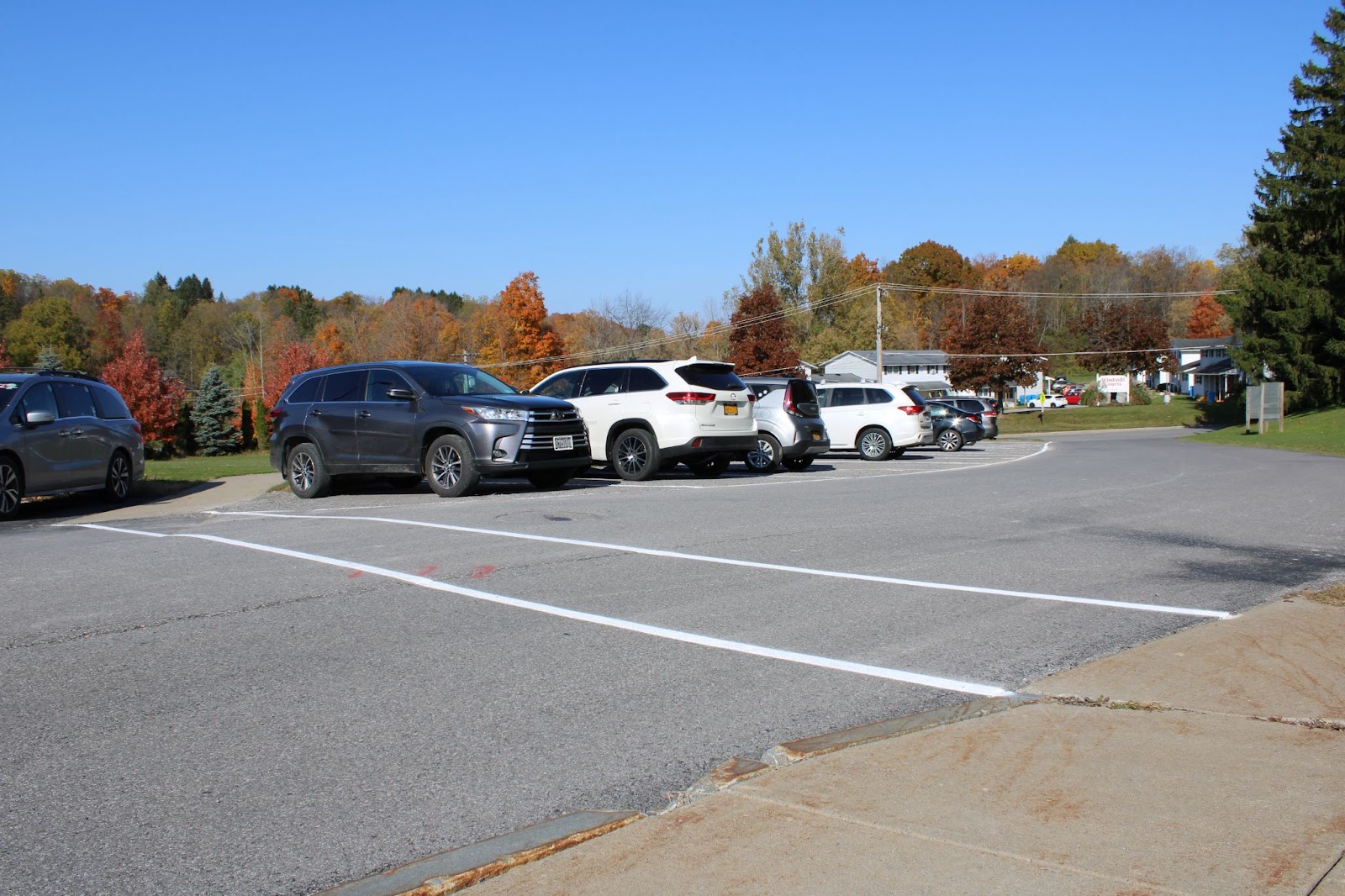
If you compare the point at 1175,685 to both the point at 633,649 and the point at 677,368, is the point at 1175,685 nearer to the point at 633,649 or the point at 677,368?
the point at 633,649

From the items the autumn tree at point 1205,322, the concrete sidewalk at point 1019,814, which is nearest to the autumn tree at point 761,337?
the concrete sidewalk at point 1019,814

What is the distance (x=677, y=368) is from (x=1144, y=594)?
10.6 meters

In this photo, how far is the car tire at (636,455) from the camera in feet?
57.3

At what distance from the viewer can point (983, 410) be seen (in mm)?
42062

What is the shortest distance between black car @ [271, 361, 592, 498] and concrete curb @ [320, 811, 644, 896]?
11270 millimetres

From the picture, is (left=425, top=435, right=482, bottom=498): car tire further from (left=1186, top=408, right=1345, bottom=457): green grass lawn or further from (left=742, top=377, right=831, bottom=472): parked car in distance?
(left=1186, top=408, right=1345, bottom=457): green grass lawn

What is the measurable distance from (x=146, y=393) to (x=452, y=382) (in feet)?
175

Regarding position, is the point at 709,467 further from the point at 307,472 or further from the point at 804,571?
the point at 804,571

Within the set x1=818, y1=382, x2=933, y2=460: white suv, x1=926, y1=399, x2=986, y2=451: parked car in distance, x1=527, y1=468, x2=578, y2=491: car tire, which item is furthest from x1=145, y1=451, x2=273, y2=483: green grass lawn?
x1=926, y1=399, x2=986, y2=451: parked car in distance

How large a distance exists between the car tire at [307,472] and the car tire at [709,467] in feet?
20.7

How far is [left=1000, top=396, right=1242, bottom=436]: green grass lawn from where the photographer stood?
203ft

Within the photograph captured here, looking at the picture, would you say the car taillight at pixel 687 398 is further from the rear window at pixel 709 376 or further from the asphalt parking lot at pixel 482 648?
the asphalt parking lot at pixel 482 648

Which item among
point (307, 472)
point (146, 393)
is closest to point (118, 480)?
point (307, 472)

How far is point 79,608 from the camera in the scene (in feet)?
24.3
